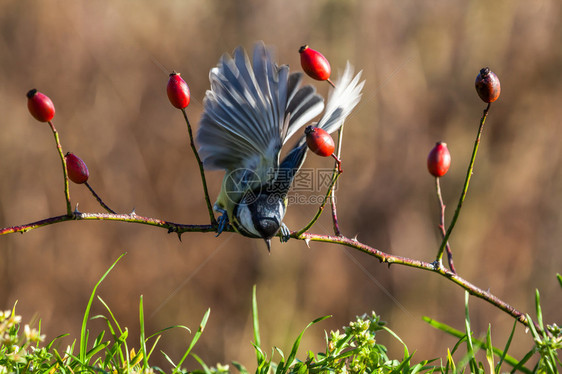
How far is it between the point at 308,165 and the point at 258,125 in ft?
8.73

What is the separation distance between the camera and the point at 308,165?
4328 mm

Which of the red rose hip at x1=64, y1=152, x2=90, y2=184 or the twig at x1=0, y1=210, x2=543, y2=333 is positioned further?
the red rose hip at x1=64, y1=152, x2=90, y2=184

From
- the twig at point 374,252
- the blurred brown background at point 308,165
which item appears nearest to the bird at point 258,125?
the twig at point 374,252

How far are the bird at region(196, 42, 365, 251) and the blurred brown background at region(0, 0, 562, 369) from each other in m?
2.30

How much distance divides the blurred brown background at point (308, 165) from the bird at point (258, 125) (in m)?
2.30

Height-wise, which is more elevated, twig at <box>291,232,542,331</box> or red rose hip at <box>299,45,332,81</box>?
red rose hip at <box>299,45,332,81</box>

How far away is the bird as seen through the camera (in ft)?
5.09

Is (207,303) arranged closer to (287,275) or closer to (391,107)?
(287,275)

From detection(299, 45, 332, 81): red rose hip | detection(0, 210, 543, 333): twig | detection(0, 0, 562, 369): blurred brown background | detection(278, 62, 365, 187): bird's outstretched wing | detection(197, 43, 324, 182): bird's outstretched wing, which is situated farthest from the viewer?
detection(0, 0, 562, 369): blurred brown background

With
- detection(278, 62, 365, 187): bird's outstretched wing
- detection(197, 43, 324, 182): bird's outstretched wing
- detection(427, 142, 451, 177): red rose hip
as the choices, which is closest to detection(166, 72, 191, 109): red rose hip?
detection(197, 43, 324, 182): bird's outstretched wing

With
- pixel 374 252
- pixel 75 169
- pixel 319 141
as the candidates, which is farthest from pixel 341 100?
pixel 75 169

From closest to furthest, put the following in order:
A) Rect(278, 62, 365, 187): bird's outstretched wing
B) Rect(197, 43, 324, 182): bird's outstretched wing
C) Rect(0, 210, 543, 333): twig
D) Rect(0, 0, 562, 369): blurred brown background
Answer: Rect(0, 210, 543, 333): twig
Rect(197, 43, 324, 182): bird's outstretched wing
Rect(278, 62, 365, 187): bird's outstretched wing
Rect(0, 0, 562, 369): blurred brown background

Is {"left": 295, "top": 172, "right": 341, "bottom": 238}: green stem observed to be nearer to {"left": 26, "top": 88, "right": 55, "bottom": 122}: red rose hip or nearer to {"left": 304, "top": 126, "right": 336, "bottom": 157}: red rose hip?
{"left": 304, "top": 126, "right": 336, "bottom": 157}: red rose hip

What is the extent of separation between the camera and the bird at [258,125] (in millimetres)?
1552
